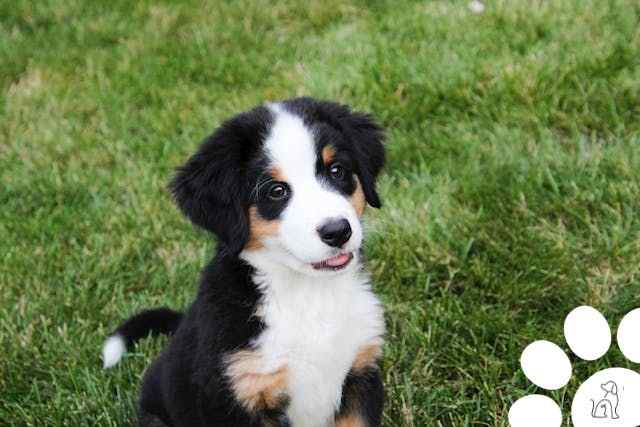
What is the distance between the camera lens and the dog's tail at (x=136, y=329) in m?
3.06

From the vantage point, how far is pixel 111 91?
5309 millimetres

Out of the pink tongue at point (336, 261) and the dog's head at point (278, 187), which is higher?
the dog's head at point (278, 187)

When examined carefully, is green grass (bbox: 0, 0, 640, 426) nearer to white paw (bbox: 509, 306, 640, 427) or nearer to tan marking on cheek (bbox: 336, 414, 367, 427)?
white paw (bbox: 509, 306, 640, 427)

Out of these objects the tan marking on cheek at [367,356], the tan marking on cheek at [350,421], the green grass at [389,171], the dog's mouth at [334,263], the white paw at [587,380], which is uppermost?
the dog's mouth at [334,263]

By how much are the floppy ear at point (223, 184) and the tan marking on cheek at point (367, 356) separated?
519mm

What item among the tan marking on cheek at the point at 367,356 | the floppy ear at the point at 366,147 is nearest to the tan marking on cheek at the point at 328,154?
the floppy ear at the point at 366,147

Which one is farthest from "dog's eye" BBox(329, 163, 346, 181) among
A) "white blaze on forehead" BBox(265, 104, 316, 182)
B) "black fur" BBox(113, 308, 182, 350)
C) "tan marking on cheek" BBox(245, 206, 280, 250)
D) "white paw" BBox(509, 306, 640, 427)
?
"black fur" BBox(113, 308, 182, 350)

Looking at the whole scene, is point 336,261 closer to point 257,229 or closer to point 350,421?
point 257,229

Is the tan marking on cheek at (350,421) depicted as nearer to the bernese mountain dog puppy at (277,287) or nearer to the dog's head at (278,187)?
the bernese mountain dog puppy at (277,287)

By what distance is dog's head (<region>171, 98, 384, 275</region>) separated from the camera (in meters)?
2.36

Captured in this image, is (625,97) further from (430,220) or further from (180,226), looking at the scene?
(180,226)

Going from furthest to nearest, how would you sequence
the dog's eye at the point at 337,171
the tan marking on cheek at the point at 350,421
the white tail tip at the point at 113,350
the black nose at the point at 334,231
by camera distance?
the white tail tip at the point at 113,350, the tan marking on cheek at the point at 350,421, the dog's eye at the point at 337,171, the black nose at the point at 334,231

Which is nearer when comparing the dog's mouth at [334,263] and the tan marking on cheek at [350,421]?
the dog's mouth at [334,263]

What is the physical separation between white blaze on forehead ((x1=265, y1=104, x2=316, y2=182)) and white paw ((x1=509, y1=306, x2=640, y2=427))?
998 millimetres
